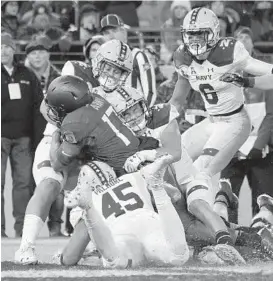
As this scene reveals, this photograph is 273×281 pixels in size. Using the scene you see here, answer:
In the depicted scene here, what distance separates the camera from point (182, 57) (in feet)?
25.8

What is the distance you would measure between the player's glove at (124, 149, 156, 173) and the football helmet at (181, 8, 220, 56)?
1713 millimetres

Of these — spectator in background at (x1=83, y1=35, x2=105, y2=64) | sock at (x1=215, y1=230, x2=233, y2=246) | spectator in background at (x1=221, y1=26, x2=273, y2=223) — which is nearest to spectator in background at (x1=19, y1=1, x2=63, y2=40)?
spectator in background at (x1=83, y1=35, x2=105, y2=64)

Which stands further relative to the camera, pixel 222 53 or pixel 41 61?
pixel 41 61

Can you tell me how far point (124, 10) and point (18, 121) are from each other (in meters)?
2.47

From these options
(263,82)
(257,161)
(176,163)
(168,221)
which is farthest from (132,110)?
(257,161)

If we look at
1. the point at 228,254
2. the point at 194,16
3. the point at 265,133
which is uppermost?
the point at 194,16

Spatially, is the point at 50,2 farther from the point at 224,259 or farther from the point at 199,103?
the point at 224,259

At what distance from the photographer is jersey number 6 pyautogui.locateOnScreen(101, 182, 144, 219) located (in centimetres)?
601

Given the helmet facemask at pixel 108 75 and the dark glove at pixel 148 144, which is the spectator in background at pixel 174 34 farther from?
the dark glove at pixel 148 144

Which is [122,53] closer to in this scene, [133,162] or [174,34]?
[133,162]

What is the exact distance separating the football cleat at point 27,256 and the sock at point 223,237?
1.21m

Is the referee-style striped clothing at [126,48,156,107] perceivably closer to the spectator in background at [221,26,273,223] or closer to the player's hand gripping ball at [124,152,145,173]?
the spectator in background at [221,26,273,223]

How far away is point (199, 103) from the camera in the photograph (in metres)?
8.84

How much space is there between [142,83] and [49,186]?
2.16 m
